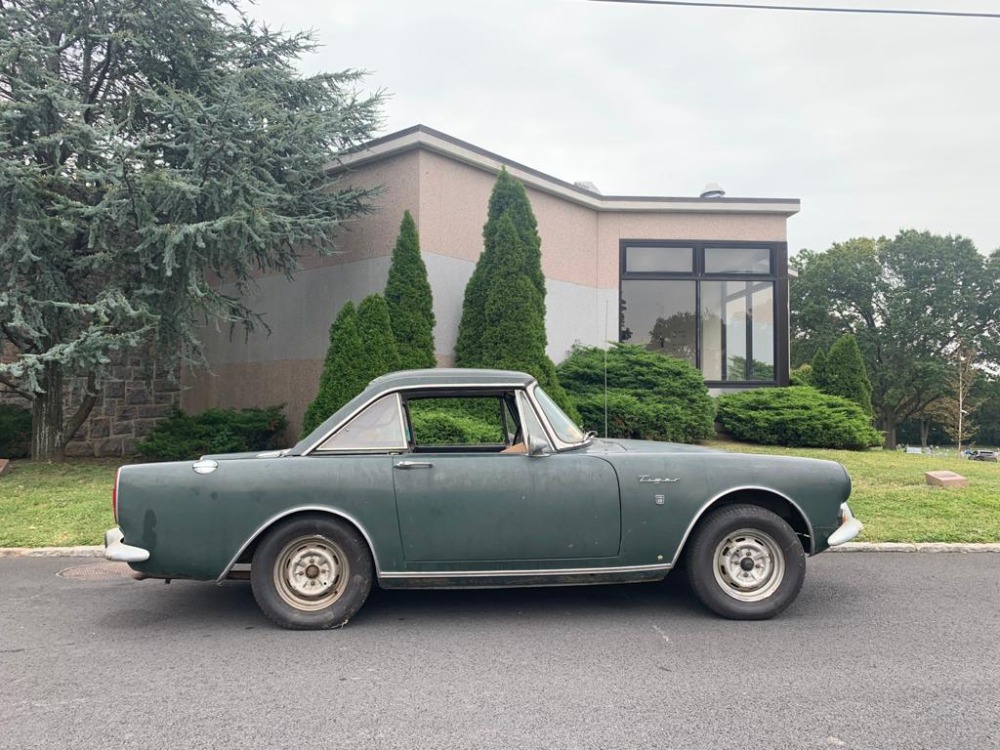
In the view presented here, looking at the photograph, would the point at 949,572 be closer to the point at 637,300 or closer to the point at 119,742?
the point at 119,742

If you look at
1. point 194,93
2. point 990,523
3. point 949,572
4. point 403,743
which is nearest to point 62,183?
point 194,93

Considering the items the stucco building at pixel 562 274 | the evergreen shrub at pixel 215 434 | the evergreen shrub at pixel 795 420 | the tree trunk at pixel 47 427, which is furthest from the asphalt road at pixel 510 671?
the evergreen shrub at pixel 795 420

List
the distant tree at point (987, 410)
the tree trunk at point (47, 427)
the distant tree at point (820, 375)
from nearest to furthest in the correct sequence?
the tree trunk at point (47, 427)
the distant tree at point (820, 375)
the distant tree at point (987, 410)

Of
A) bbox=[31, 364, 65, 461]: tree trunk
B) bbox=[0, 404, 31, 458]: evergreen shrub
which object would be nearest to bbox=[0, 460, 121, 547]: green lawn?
bbox=[31, 364, 65, 461]: tree trunk

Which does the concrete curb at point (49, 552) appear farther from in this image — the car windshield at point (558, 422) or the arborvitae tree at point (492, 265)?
the arborvitae tree at point (492, 265)

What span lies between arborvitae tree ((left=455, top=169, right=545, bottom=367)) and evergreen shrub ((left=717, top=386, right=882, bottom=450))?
4554mm

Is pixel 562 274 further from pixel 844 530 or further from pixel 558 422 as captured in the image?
pixel 844 530

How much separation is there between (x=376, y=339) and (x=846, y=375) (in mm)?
11515

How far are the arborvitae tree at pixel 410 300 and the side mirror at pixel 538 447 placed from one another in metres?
6.04

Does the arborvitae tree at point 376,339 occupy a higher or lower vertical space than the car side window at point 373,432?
higher

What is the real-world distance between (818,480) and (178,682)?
3.96m

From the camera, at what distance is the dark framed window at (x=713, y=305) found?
1494cm

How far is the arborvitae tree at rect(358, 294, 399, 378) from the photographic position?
10.1 metres

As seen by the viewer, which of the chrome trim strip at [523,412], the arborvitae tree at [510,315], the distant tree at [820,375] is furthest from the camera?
the distant tree at [820,375]
